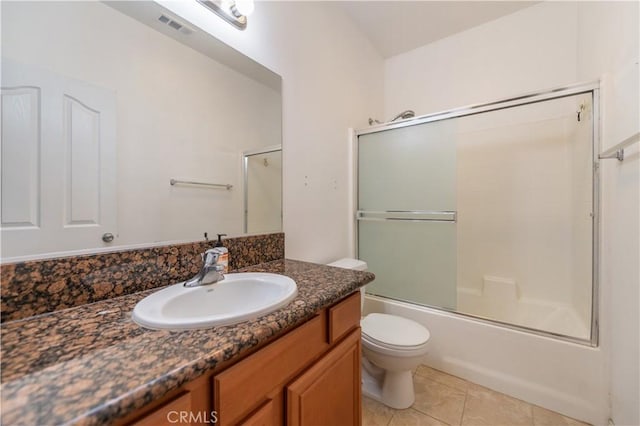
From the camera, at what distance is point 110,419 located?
0.35m

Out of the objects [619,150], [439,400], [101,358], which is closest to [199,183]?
[101,358]

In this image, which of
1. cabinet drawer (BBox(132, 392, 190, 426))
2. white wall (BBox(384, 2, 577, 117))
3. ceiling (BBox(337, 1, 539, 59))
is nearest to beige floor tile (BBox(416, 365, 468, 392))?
cabinet drawer (BBox(132, 392, 190, 426))

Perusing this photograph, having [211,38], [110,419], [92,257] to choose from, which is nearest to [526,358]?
[110,419]

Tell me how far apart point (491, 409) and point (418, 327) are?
21.5 inches

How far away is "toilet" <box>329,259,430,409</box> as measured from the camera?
1.35 m

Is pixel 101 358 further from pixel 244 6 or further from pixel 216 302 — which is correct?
pixel 244 6

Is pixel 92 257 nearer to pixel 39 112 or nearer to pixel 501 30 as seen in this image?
pixel 39 112

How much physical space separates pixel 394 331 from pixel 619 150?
53.7 inches

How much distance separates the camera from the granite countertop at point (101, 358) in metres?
0.35

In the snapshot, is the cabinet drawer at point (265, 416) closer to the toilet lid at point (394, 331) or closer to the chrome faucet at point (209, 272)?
the chrome faucet at point (209, 272)

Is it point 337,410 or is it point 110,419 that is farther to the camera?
point 337,410

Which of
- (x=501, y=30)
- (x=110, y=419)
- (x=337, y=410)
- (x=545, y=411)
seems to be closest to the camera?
(x=110, y=419)

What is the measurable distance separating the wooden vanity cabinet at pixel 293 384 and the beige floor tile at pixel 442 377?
88 centimetres

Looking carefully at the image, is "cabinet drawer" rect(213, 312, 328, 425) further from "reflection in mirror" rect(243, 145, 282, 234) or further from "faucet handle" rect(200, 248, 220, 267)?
"reflection in mirror" rect(243, 145, 282, 234)
